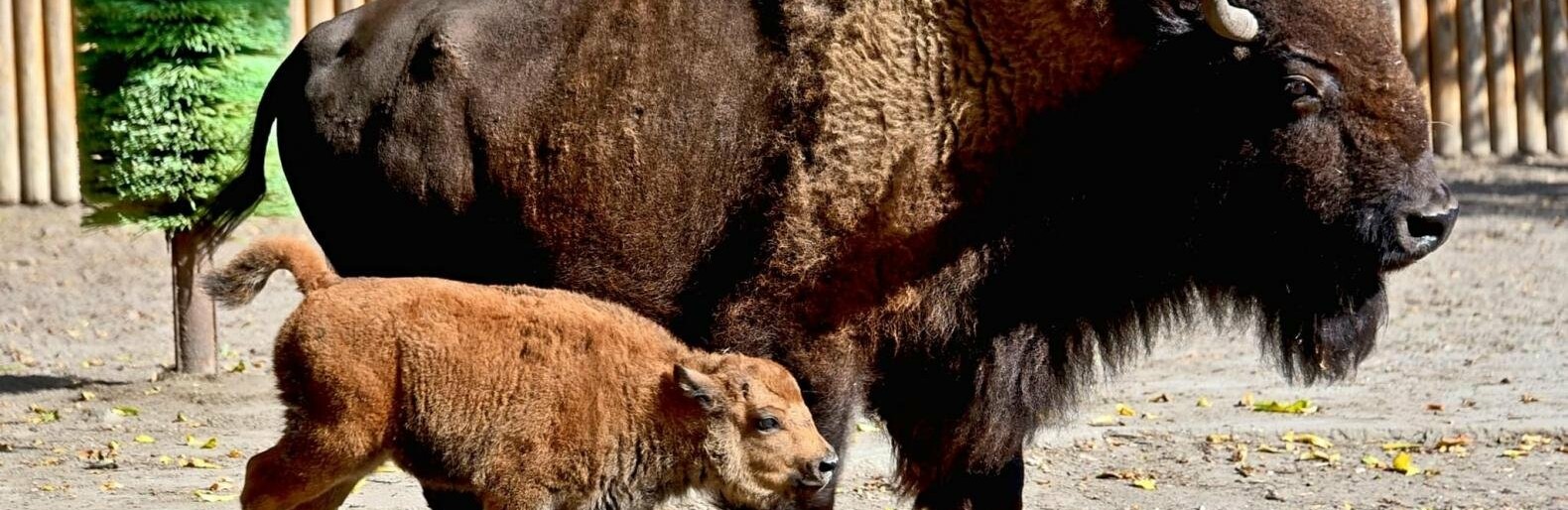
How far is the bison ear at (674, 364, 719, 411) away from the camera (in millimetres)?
5184

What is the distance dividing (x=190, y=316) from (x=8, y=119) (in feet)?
10.2

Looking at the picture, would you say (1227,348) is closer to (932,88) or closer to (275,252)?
(932,88)

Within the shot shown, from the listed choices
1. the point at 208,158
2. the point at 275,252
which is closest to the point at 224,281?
the point at 275,252

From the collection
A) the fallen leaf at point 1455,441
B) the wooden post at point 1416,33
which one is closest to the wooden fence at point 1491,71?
the wooden post at point 1416,33

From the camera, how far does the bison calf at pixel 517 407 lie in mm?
5188

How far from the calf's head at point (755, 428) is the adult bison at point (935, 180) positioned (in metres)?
0.17

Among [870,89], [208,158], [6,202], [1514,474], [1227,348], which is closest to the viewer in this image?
[870,89]

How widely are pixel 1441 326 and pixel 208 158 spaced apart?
263 inches

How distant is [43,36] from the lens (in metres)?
12.1

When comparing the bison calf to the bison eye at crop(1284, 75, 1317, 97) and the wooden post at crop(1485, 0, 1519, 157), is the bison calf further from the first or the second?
the wooden post at crop(1485, 0, 1519, 157)

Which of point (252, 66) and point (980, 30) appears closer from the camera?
point (980, 30)

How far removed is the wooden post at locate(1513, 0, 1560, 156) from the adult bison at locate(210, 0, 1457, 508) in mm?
9560

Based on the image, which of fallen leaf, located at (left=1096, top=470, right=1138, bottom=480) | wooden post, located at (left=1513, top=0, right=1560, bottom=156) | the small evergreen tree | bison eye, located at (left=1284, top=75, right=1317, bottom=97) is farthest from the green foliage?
wooden post, located at (left=1513, top=0, right=1560, bottom=156)

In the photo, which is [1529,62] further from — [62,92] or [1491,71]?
[62,92]
